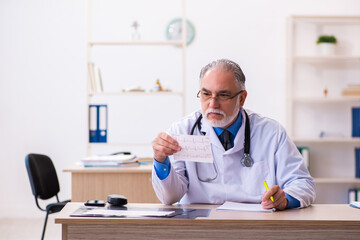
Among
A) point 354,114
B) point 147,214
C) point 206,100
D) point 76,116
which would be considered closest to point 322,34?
point 354,114

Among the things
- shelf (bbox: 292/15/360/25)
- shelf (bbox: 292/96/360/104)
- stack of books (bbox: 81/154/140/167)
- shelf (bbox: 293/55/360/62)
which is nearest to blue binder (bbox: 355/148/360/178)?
shelf (bbox: 292/96/360/104)

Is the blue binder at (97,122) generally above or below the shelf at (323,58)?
below

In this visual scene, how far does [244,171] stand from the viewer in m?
2.12

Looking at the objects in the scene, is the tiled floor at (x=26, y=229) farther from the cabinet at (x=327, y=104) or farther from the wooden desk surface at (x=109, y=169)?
the cabinet at (x=327, y=104)

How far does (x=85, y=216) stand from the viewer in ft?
5.59

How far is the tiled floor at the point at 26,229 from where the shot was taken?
4262 millimetres

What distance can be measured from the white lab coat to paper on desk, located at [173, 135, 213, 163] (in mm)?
226

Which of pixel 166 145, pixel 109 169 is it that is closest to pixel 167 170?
pixel 166 145

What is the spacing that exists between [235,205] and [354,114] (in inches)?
129

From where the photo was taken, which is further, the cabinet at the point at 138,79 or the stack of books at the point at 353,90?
the cabinet at the point at 138,79

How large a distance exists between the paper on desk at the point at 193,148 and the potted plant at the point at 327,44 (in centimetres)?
336

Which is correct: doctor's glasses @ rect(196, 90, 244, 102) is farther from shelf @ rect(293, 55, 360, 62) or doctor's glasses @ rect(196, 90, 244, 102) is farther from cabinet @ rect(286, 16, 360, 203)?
cabinet @ rect(286, 16, 360, 203)

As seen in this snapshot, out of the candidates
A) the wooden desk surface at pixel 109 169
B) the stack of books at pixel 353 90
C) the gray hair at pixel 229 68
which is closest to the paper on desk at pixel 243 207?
the gray hair at pixel 229 68

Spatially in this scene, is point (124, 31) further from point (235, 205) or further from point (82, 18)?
point (235, 205)
